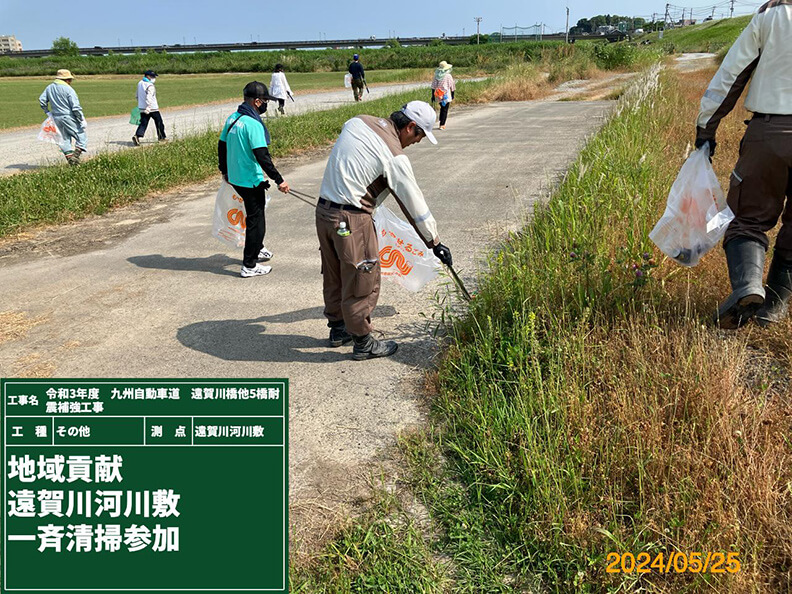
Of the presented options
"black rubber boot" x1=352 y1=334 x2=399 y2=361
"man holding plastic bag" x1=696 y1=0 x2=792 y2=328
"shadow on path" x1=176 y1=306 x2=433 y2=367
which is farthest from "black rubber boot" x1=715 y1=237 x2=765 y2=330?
"black rubber boot" x1=352 y1=334 x2=399 y2=361

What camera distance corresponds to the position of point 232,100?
29094 millimetres

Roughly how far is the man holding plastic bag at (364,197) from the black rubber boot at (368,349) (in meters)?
0.06

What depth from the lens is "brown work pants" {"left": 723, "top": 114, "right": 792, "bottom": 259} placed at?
11.9 ft

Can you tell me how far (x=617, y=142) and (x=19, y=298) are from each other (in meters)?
7.37

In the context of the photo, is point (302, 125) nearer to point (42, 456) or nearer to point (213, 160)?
point (213, 160)

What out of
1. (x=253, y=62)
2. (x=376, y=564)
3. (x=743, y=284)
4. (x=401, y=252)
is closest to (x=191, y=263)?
(x=401, y=252)

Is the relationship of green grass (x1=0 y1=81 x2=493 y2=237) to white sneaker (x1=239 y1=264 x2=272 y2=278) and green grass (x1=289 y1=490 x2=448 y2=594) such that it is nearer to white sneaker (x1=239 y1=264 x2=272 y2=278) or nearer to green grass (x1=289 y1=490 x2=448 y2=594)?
white sneaker (x1=239 y1=264 x2=272 y2=278)

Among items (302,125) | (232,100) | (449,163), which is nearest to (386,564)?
(449,163)

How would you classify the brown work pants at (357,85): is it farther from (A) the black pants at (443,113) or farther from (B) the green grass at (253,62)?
(B) the green grass at (253,62)

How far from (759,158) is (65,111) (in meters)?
12.6

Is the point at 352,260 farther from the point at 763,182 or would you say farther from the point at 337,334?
the point at 763,182

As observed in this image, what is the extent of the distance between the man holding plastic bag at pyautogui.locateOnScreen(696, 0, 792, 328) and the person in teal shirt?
3.71 meters

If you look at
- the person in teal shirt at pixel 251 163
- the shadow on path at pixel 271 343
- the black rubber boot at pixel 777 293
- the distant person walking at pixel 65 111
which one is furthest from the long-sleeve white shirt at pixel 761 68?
the distant person walking at pixel 65 111

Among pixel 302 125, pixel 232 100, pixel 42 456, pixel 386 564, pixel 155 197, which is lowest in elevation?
pixel 386 564
